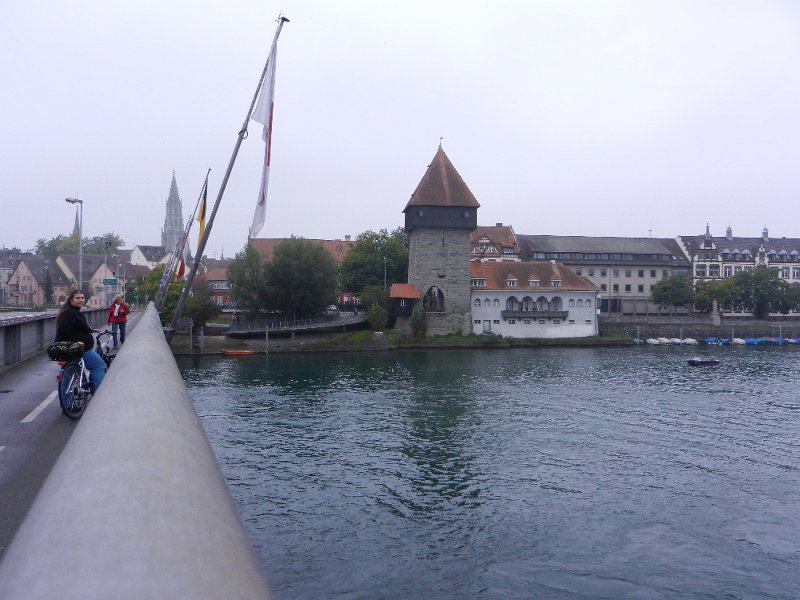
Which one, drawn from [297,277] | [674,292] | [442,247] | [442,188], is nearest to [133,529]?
[297,277]

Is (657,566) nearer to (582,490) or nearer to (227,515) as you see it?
(582,490)

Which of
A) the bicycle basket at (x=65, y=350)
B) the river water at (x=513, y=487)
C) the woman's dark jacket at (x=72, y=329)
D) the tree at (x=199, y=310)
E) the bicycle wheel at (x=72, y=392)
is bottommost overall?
the river water at (x=513, y=487)

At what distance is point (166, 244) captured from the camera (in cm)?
13500

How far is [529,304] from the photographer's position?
66.0 meters

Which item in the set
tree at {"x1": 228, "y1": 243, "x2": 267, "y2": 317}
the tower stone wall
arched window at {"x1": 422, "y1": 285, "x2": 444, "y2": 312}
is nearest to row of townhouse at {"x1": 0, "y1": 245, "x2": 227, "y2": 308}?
tree at {"x1": 228, "y1": 243, "x2": 267, "y2": 317}

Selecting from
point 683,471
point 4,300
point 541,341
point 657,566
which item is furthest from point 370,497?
point 4,300

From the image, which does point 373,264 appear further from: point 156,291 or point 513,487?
point 513,487

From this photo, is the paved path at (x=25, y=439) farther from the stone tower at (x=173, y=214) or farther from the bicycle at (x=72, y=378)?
the stone tower at (x=173, y=214)

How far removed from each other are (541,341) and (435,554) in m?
50.9

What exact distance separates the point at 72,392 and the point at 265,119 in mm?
5660

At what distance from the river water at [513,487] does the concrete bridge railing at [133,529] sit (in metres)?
11.4

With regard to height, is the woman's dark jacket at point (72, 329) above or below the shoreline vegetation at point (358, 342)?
above

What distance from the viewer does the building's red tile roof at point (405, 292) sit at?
61.3m

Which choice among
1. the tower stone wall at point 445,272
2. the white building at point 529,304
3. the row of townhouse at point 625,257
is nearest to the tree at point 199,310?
the tower stone wall at point 445,272
